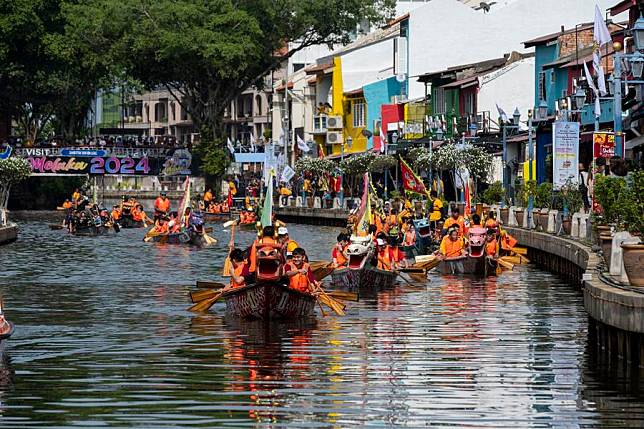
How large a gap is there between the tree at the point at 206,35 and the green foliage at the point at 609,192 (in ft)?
202

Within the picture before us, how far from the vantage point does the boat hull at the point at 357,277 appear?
40562mm

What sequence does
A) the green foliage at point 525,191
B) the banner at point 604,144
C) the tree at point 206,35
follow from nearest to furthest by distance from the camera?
the banner at point 604,144, the green foliage at point 525,191, the tree at point 206,35

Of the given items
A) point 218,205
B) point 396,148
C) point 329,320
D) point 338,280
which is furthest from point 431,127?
point 329,320

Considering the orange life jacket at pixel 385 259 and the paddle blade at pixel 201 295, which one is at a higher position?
the orange life jacket at pixel 385 259

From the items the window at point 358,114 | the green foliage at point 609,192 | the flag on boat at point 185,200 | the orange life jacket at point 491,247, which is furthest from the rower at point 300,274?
the window at point 358,114

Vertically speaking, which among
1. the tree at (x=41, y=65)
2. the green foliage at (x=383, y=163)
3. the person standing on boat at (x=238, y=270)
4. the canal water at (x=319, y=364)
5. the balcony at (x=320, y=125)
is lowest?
the canal water at (x=319, y=364)

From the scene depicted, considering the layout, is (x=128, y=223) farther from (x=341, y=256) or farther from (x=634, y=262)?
(x=634, y=262)

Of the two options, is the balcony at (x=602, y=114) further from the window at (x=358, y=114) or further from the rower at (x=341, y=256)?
the window at (x=358, y=114)

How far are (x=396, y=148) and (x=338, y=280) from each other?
5017 cm

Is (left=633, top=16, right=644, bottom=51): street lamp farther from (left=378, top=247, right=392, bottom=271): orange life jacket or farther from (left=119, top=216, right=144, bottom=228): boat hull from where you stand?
(left=119, top=216, right=144, bottom=228): boat hull

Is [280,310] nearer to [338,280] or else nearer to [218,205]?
[338,280]

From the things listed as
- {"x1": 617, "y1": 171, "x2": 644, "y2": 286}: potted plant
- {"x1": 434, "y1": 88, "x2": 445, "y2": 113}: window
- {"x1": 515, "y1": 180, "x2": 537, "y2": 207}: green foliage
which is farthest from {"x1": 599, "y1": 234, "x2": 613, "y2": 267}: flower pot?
{"x1": 434, "y1": 88, "x2": 445, "y2": 113}: window

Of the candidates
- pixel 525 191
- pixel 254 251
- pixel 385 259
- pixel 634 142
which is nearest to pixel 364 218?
pixel 385 259

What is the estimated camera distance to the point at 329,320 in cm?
3431
